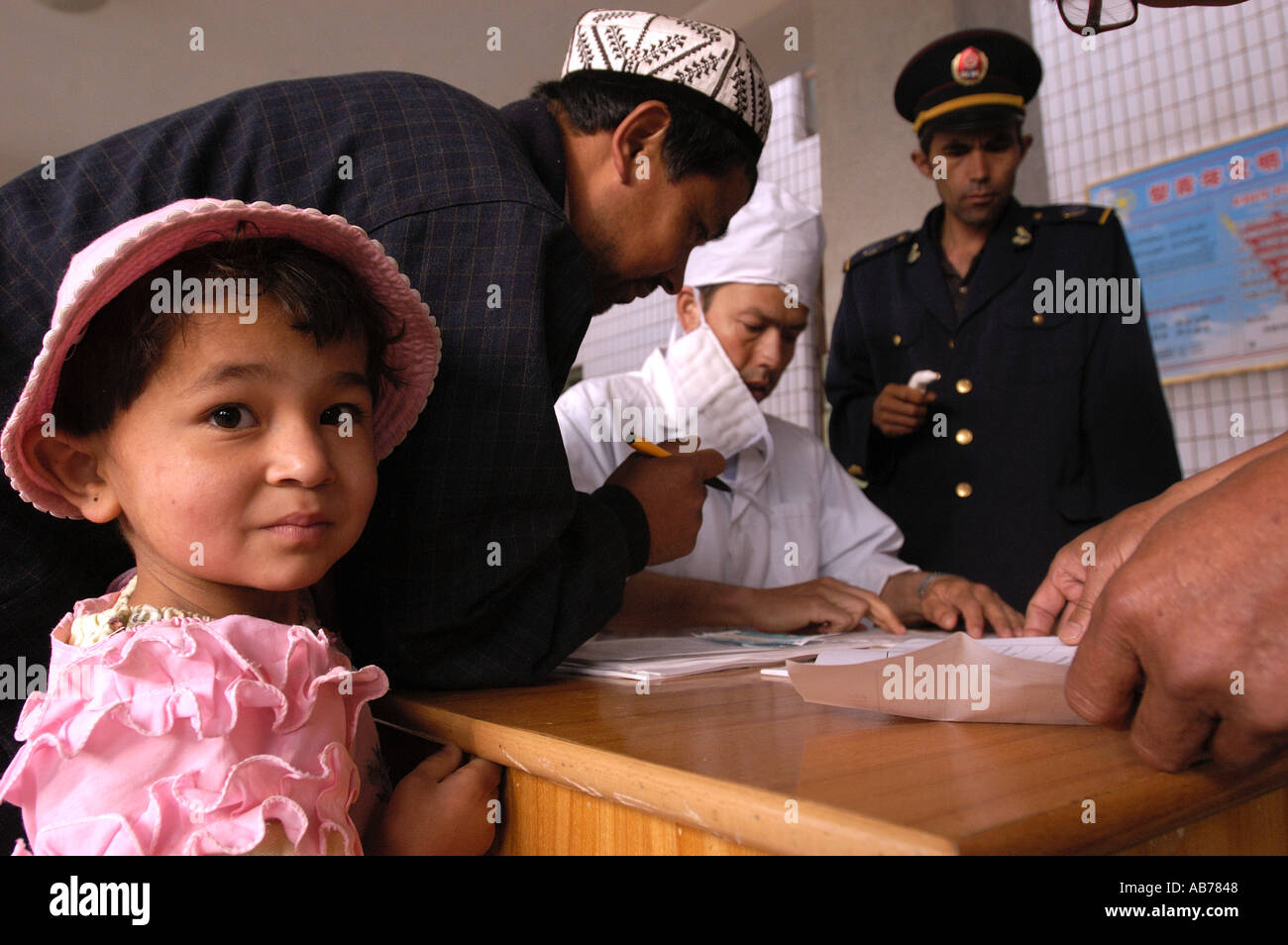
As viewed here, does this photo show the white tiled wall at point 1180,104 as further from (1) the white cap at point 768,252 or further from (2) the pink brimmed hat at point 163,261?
(2) the pink brimmed hat at point 163,261

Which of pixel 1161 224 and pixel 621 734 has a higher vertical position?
pixel 1161 224

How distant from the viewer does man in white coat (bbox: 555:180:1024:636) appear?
2.11m

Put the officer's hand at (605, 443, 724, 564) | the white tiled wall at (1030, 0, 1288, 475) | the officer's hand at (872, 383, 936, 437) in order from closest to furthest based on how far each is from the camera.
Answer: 1. the officer's hand at (605, 443, 724, 564)
2. the officer's hand at (872, 383, 936, 437)
3. the white tiled wall at (1030, 0, 1288, 475)

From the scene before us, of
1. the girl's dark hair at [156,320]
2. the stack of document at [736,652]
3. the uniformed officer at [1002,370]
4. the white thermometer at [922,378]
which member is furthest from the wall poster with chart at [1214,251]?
the girl's dark hair at [156,320]

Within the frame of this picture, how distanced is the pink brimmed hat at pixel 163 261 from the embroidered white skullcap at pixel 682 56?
60 centimetres

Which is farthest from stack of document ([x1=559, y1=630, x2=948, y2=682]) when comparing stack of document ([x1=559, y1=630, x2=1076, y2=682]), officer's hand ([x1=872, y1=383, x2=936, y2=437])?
officer's hand ([x1=872, y1=383, x2=936, y2=437])

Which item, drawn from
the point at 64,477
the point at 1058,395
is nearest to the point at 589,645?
the point at 64,477

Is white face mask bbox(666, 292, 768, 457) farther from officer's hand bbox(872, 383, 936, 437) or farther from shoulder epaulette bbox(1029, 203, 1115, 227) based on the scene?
shoulder epaulette bbox(1029, 203, 1115, 227)

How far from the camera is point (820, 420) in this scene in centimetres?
411

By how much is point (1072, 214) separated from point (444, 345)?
79.4 inches

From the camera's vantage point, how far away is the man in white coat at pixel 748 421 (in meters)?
2.11

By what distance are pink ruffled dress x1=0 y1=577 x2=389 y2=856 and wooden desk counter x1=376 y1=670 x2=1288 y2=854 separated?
16 cm
